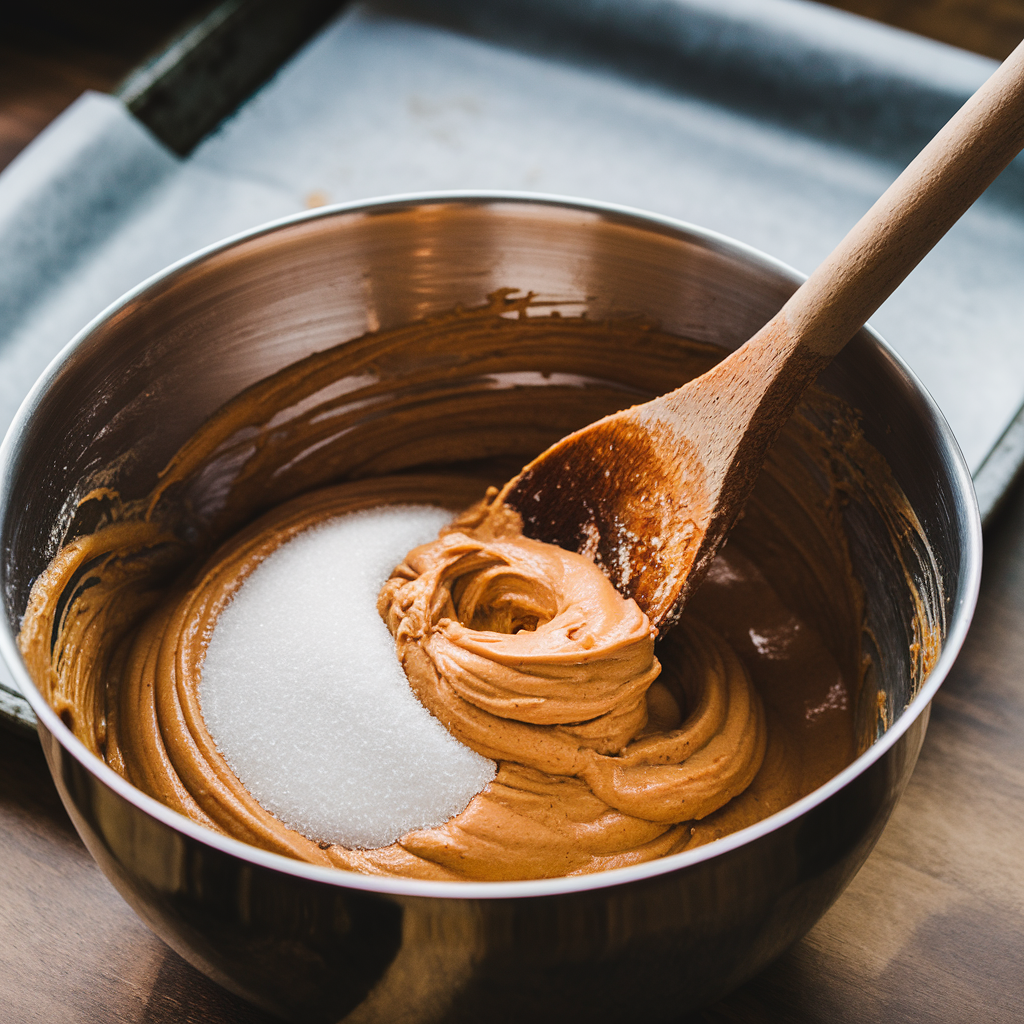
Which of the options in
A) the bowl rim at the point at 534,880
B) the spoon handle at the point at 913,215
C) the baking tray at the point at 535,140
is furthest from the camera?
the baking tray at the point at 535,140

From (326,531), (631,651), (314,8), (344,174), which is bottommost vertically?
(631,651)

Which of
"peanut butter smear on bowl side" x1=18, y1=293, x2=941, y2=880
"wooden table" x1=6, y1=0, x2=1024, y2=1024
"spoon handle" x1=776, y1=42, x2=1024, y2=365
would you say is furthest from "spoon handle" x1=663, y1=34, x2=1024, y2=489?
"wooden table" x1=6, y1=0, x2=1024, y2=1024

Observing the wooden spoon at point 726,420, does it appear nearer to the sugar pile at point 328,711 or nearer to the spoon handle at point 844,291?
the spoon handle at point 844,291

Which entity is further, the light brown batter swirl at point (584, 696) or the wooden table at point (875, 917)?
the light brown batter swirl at point (584, 696)

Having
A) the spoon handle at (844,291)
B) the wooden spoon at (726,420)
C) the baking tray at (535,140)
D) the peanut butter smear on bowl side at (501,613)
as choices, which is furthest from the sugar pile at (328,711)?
the baking tray at (535,140)

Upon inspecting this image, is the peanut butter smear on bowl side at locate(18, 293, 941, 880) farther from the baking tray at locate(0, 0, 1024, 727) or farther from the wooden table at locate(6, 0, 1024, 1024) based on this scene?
the baking tray at locate(0, 0, 1024, 727)

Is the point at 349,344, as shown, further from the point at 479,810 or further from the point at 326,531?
the point at 479,810

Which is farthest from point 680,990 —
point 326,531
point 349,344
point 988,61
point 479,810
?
→ point 988,61
